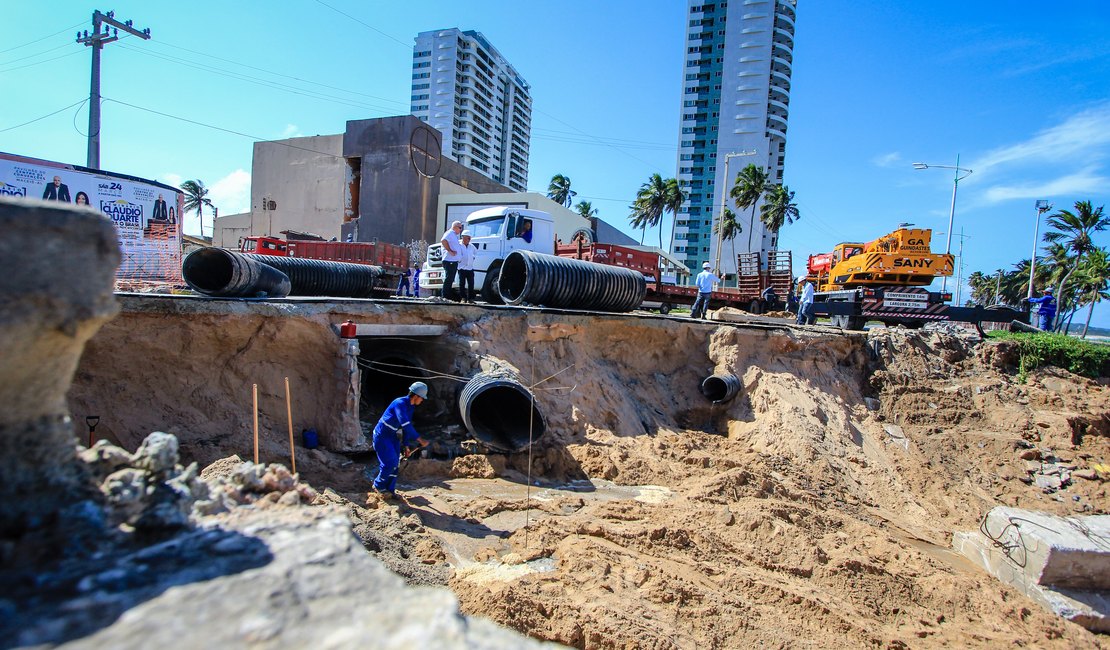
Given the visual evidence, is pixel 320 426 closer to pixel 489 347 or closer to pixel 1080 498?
pixel 489 347

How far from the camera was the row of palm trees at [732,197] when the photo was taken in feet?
163

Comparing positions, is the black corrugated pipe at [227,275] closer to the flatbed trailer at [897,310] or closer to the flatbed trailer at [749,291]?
the flatbed trailer at [749,291]

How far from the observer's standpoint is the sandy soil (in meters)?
5.00

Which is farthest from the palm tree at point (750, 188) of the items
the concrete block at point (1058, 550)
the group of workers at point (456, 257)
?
the concrete block at point (1058, 550)

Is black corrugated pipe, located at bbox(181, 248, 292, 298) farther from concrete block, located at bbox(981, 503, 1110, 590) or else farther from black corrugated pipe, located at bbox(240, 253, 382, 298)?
concrete block, located at bbox(981, 503, 1110, 590)

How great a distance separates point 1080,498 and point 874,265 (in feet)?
30.4

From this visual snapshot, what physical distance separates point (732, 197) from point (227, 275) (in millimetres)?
55679

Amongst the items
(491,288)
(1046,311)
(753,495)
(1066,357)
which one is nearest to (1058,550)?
(753,495)

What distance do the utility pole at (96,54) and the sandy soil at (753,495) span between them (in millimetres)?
12057

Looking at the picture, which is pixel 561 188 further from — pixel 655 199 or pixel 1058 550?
pixel 1058 550

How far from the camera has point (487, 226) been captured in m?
14.9

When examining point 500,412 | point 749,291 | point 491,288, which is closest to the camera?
point 500,412

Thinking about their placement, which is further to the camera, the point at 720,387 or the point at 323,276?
the point at 323,276

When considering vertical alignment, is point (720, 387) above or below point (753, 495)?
above
